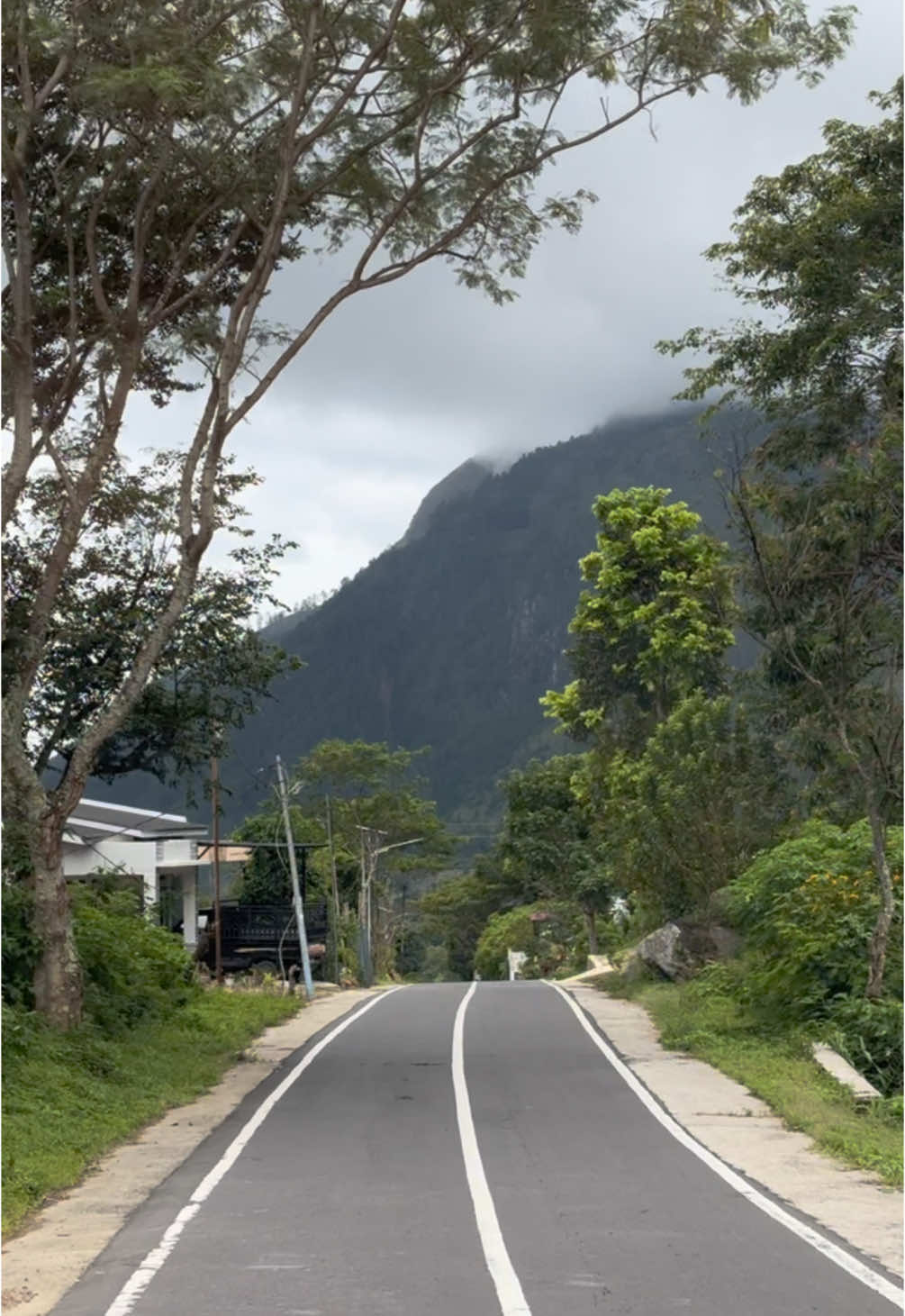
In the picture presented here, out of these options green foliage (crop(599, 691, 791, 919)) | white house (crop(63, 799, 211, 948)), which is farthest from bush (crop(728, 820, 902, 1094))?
white house (crop(63, 799, 211, 948))

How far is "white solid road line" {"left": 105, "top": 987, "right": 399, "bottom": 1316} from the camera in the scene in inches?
359

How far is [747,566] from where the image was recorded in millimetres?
23500

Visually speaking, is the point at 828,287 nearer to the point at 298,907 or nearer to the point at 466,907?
the point at 298,907

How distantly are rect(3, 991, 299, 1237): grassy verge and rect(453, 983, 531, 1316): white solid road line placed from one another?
344 cm

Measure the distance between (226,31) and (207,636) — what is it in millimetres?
8842

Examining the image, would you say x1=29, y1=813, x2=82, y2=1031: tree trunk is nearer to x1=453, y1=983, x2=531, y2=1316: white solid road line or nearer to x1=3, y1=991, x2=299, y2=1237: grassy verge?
x1=3, y1=991, x2=299, y2=1237: grassy verge

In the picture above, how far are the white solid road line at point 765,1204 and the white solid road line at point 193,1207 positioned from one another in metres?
4.21

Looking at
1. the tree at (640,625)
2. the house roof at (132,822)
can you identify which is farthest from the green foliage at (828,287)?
the house roof at (132,822)

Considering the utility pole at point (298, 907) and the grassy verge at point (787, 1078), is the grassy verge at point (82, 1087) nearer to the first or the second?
the grassy verge at point (787, 1078)

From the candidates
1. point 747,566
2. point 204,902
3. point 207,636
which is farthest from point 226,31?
point 204,902

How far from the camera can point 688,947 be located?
33.8 meters

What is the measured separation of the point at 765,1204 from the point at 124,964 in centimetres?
1609

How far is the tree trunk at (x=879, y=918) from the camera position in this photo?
858 inches

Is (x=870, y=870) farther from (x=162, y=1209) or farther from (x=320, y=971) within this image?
(x=320, y=971)
